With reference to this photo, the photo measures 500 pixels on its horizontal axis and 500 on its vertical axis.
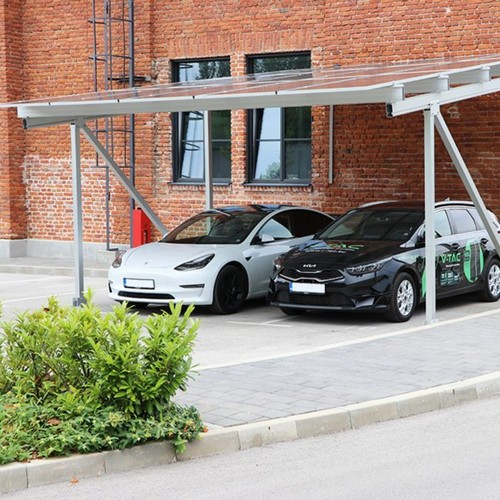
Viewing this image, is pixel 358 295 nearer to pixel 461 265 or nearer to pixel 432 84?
pixel 461 265

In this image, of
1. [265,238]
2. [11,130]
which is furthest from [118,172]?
[11,130]

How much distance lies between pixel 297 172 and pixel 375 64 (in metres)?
2.75

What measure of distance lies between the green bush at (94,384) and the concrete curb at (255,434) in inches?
3.7

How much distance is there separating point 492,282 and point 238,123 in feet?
24.2

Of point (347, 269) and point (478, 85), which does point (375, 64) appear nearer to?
point (478, 85)

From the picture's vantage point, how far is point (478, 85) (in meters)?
13.3

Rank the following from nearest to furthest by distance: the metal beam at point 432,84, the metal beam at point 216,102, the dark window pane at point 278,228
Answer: the metal beam at point 216,102 < the metal beam at point 432,84 < the dark window pane at point 278,228

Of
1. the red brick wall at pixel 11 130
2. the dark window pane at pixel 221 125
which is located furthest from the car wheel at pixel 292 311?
the red brick wall at pixel 11 130

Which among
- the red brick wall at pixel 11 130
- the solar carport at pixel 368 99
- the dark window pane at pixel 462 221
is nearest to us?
the solar carport at pixel 368 99

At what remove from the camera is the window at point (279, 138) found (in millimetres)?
19875

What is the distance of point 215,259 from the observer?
13.9 m

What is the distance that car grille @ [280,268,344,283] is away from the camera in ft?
42.0

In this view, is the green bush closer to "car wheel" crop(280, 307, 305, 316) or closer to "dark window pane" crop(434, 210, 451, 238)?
"car wheel" crop(280, 307, 305, 316)

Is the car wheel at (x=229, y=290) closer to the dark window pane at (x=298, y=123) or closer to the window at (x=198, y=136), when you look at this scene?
the dark window pane at (x=298, y=123)
